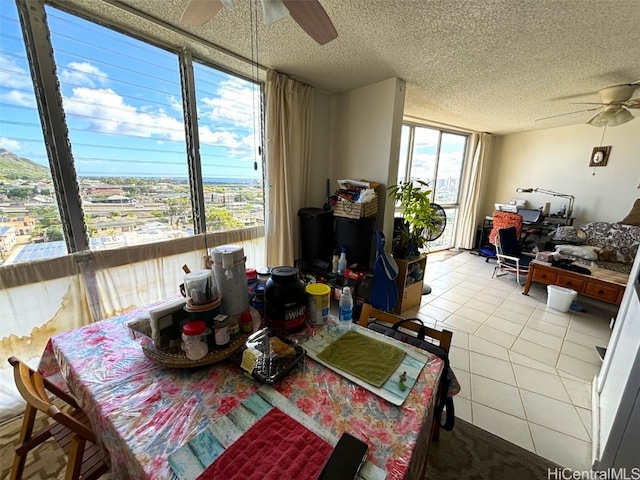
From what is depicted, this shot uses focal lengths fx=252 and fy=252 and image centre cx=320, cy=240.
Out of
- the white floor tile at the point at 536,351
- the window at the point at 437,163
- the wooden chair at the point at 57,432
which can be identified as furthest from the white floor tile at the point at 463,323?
the wooden chair at the point at 57,432

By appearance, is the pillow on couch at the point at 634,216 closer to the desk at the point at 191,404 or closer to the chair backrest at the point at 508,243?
the chair backrest at the point at 508,243

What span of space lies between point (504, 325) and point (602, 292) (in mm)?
1069

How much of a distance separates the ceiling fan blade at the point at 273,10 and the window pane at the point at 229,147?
4.36 ft

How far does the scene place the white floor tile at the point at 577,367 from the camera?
1.91 meters

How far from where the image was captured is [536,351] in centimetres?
217

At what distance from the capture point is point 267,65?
219cm

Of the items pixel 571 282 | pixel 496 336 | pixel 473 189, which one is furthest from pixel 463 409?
pixel 473 189

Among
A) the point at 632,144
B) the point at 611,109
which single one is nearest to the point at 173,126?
the point at 611,109

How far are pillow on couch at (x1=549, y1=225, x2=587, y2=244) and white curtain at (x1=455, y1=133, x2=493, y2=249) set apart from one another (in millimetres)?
1392

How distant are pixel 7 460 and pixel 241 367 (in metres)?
1.44

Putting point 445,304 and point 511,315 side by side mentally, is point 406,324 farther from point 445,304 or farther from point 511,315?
point 511,315

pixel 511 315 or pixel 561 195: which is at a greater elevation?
pixel 561 195

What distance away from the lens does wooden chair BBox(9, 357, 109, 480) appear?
0.71 meters

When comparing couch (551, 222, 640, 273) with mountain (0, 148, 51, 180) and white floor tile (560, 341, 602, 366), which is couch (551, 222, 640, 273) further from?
mountain (0, 148, 51, 180)
